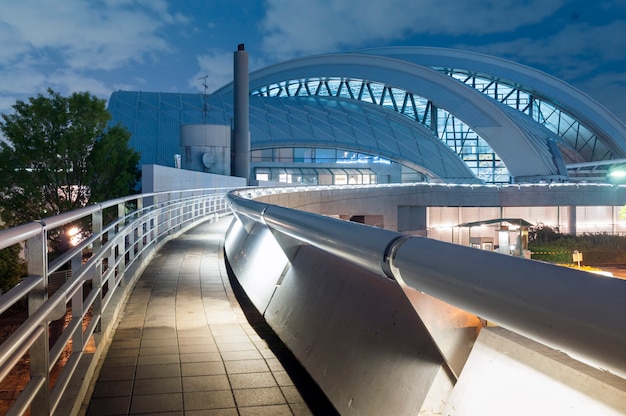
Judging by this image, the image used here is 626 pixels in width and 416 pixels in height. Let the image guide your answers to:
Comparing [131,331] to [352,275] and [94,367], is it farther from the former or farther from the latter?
[352,275]

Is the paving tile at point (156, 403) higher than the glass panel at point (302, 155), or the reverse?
the glass panel at point (302, 155)

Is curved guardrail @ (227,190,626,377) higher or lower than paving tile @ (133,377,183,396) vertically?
higher

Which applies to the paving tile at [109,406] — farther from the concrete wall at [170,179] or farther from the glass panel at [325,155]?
the glass panel at [325,155]

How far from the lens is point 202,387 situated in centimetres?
480

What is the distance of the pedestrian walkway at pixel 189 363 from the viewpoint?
4.41 meters

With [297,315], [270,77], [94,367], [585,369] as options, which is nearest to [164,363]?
[94,367]

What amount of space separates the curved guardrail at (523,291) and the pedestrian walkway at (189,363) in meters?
2.09

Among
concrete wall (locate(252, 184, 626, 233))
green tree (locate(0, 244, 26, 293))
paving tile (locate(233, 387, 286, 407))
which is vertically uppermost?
concrete wall (locate(252, 184, 626, 233))

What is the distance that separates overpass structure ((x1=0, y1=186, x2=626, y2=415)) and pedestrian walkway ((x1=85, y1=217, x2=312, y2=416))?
22 cm

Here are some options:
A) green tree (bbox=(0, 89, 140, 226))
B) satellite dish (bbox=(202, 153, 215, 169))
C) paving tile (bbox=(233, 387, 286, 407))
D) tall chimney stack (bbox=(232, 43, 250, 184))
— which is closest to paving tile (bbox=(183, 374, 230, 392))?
paving tile (bbox=(233, 387, 286, 407))

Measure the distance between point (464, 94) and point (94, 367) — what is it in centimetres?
6116

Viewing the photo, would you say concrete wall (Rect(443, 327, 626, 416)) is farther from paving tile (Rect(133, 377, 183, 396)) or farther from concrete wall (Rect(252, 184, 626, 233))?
concrete wall (Rect(252, 184, 626, 233))

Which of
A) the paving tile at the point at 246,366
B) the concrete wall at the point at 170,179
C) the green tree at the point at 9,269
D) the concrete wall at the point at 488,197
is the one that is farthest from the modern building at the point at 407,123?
the paving tile at the point at 246,366

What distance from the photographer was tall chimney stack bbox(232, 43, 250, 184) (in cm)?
4728
